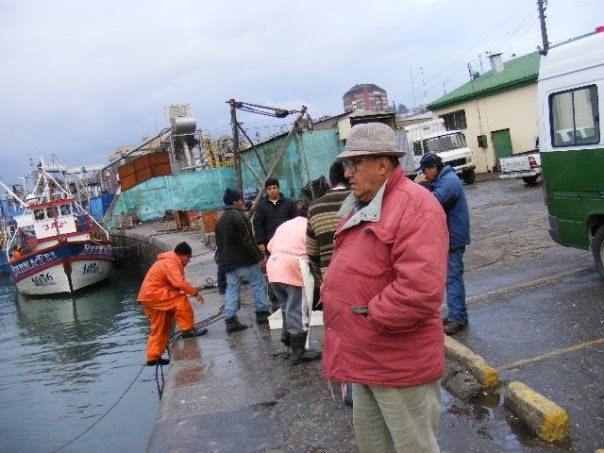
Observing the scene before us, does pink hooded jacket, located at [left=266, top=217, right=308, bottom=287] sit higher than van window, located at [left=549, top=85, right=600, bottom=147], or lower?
lower

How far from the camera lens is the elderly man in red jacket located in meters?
2.25

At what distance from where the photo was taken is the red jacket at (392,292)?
2232 mm

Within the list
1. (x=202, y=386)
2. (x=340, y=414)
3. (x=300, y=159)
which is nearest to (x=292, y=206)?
(x=202, y=386)

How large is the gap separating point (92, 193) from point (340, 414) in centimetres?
5609

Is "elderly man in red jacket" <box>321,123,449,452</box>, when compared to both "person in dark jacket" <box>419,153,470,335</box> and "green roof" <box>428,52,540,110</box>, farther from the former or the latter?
"green roof" <box>428,52,540,110</box>

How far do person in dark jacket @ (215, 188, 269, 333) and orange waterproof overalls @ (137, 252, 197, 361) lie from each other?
54cm

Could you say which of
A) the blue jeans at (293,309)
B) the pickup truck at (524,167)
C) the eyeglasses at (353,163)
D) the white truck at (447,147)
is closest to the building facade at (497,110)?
the white truck at (447,147)

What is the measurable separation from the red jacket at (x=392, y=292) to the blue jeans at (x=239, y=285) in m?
4.73

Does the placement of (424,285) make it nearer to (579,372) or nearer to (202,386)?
(579,372)

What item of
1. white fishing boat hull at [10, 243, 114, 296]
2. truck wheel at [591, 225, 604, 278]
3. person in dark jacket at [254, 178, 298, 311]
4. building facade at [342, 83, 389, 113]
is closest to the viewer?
truck wheel at [591, 225, 604, 278]

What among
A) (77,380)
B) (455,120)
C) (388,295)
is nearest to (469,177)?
(455,120)

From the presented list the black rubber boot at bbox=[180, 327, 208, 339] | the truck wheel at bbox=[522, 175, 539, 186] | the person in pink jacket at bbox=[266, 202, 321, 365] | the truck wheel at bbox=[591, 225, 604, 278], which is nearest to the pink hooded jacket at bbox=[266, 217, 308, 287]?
the person in pink jacket at bbox=[266, 202, 321, 365]

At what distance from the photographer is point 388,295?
2256 millimetres

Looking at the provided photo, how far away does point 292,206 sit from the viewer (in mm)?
7188
